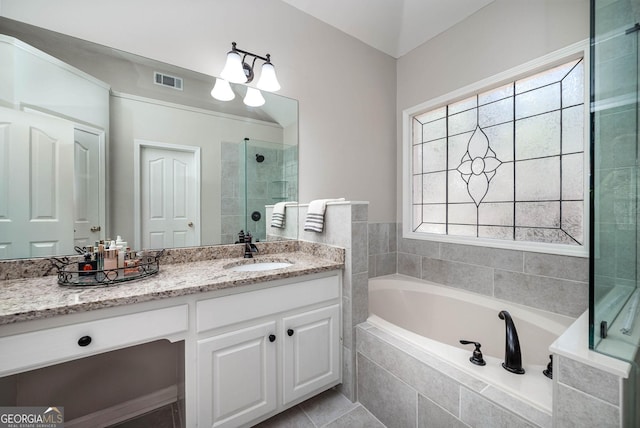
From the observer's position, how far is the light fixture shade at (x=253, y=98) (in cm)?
181

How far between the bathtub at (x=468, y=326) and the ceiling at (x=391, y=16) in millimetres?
2219

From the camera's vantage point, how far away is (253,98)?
183 cm

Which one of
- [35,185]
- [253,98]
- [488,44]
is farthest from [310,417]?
[488,44]

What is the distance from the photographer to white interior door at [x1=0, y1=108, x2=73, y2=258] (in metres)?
1.16

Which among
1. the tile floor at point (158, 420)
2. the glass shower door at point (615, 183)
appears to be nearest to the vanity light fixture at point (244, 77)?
the glass shower door at point (615, 183)

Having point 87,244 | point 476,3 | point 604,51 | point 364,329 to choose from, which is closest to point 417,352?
point 364,329

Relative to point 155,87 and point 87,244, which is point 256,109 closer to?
point 155,87

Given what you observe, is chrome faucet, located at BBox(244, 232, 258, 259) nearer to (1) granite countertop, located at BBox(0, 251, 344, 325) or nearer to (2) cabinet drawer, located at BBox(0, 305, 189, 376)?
(1) granite countertop, located at BBox(0, 251, 344, 325)

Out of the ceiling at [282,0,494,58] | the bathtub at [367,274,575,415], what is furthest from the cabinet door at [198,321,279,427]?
the ceiling at [282,0,494,58]

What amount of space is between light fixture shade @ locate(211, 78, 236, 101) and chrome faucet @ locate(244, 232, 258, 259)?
0.96m

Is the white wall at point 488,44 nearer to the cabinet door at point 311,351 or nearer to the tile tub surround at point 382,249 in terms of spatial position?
the tile tub surround at point 382,249

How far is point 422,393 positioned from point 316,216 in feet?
3.60

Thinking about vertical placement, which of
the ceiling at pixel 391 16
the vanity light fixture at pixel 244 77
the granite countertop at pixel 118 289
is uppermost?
the ceiling at pixel 391 16

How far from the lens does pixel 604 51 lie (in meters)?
0.86
